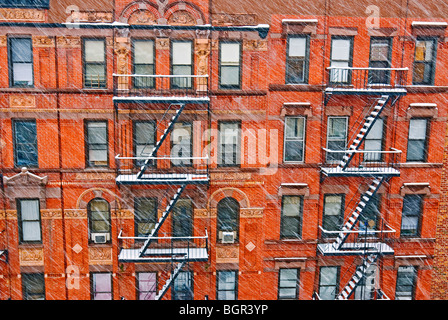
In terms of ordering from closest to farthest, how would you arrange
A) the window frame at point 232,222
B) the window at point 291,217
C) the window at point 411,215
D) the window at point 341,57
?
the window at point 341,57 → the window frame at point 232,222 → the window at point 291,217 → the window at point 411,215

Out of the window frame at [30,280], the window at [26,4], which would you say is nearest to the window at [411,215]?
the window frame at [30,280]

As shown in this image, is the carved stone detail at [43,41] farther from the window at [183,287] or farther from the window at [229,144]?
the window at [183,287]

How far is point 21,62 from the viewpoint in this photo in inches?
467

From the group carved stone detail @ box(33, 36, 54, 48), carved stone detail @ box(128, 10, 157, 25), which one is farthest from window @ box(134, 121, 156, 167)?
carved stone detail @ box(33, 36, 54, 48)

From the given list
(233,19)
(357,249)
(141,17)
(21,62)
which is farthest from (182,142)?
(357,249)

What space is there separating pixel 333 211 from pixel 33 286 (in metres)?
11.0

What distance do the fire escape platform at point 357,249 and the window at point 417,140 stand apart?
3.29 m

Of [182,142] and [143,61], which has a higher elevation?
[143,61]

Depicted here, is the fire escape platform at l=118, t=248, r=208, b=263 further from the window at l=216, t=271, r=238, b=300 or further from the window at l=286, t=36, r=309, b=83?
the window at l=286, t=36, r=309, b=83

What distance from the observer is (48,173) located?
1234 centimetres

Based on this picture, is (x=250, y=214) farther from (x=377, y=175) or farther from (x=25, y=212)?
(x=25, y=212)

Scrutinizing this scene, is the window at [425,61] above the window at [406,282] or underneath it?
above

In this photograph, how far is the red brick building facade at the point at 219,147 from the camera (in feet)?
39.0

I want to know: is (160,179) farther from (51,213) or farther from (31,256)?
(31,256)
